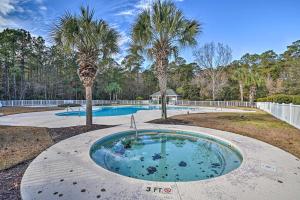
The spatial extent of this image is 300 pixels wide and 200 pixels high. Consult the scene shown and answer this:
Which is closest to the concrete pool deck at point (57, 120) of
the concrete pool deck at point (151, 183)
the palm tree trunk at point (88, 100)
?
the palm tree trunk at point (88, 100)

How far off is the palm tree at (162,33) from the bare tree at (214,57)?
69.1 feet

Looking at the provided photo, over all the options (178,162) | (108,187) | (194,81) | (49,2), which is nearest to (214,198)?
(108,187)

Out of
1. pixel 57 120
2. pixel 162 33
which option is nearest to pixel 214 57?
pixel 162 33

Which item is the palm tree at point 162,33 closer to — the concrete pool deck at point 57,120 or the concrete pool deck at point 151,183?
the concrete pool deck at point 57,120

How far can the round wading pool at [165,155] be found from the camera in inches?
171

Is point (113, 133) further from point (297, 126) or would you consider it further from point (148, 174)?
point (297, 126)

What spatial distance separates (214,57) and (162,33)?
75.4 feet

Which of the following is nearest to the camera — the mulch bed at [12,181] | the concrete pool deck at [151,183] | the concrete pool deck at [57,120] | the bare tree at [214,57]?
the concrete pool deck at [151,183]

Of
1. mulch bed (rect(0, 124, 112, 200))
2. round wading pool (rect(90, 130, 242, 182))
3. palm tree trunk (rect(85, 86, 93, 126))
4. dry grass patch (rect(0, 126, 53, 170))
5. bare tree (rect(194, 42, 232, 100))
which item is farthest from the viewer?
bare tree (rect(194, 42, 232, 100))

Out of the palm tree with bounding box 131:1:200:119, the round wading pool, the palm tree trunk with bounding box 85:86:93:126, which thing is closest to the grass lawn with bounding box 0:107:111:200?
the palm tree trunk with bounding box 85:86:93:126

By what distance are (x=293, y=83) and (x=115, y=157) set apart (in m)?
31.7

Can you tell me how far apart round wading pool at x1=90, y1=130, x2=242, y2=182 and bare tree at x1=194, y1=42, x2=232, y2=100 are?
78.8ft

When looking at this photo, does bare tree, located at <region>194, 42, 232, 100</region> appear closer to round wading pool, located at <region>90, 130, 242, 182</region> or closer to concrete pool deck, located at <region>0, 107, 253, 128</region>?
concrete pool deck, located at <region>0, 107, 253, 128</region>

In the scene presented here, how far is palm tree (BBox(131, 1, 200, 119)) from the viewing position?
9805mm
